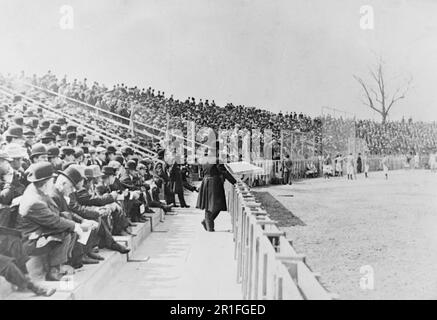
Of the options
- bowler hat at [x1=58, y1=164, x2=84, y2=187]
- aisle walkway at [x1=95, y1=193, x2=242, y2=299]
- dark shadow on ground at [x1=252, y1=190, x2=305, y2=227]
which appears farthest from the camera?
dark shadow on ground at [x1=252, y1=190, x2=305, y2=227]

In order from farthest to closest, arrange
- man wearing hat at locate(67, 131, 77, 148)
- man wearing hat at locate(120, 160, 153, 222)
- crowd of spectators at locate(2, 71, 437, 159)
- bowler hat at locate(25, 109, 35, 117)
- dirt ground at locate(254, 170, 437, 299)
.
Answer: crowd of spectators at locate(2, 71, 437, 159) → bowler hat at locate(25, 109, 35, 117) → man wearing hat at locate(67, 131, 77, 148) → man wearing hat at locate(120, 160, 153, 222) → dirt ground at locate(254, 170, 437, 299)

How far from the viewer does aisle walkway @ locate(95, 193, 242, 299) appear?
5.94 meters

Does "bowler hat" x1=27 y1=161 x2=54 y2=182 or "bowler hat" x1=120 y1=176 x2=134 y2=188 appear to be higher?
"bowler hat" x1=27 y1=161 x2=54 y2=182

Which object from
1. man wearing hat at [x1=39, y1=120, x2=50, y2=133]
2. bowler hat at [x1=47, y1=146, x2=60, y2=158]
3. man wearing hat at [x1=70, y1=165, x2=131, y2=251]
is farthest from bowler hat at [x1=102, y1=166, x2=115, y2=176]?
man wearing hat at [x1=39, y1=120, x2=50, y2=133]

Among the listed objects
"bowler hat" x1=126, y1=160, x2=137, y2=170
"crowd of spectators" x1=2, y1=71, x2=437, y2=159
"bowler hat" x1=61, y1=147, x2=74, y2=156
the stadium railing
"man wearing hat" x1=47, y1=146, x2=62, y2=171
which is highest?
"crowd of spectators" x1=2, y1=71, x2=437, y2=159

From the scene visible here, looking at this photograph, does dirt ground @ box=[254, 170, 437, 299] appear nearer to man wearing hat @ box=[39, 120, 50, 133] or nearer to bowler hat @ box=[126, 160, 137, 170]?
bowler hat @ box=[126, 160, 137, 170]

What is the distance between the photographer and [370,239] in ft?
33.0

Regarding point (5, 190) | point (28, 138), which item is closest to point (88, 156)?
point (28, 138)

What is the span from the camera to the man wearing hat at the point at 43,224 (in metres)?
5.16

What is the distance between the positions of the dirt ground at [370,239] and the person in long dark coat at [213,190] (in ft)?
4.91

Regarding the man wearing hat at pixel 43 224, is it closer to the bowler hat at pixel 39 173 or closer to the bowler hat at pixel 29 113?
the bowler hat at pixel 39 173

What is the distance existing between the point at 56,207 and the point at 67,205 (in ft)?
2.26

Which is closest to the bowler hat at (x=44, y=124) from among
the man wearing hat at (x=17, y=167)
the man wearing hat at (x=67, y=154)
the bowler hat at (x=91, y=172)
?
the man wearing hat at (x=67, y=154)

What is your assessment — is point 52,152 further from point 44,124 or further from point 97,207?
point 44,124
